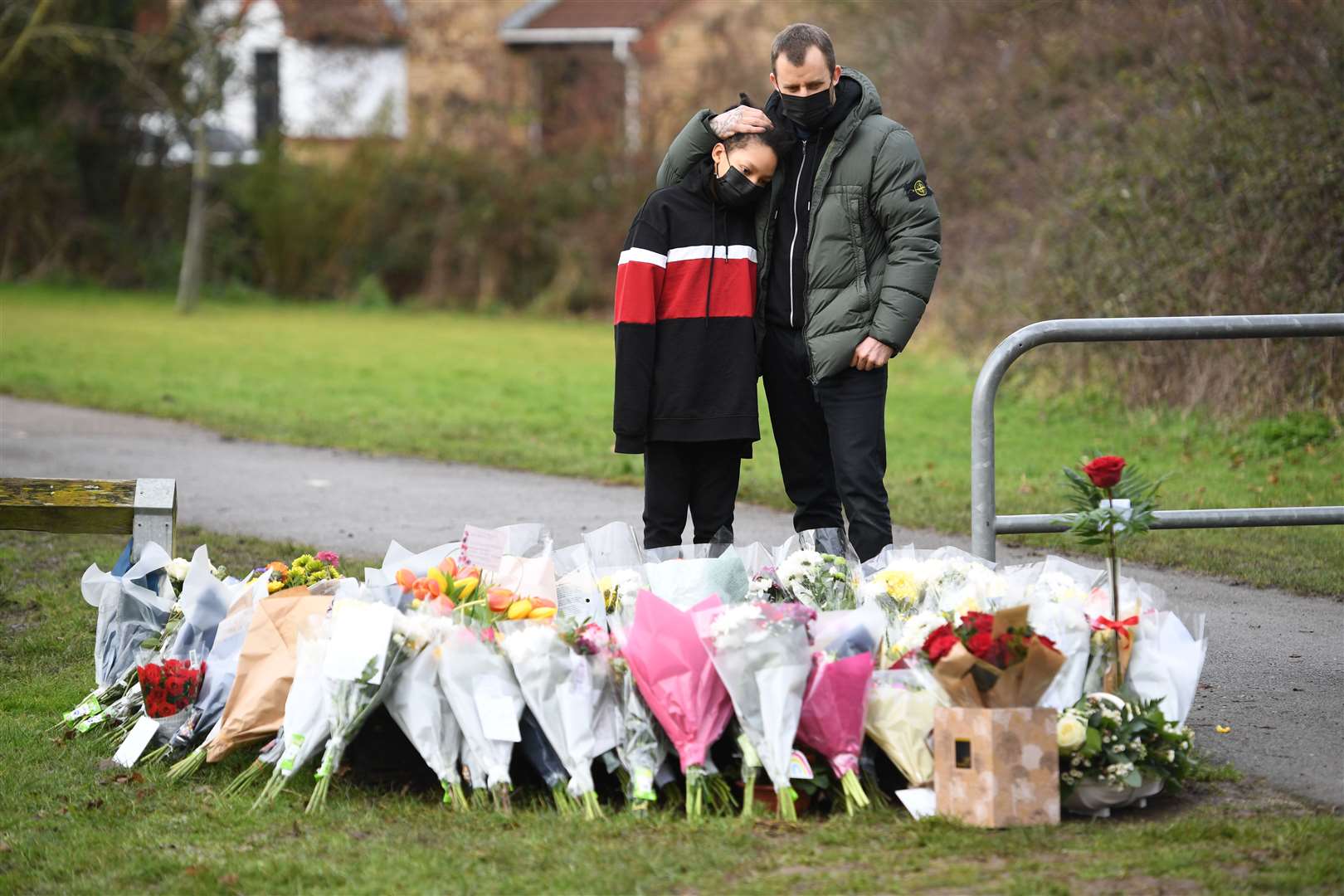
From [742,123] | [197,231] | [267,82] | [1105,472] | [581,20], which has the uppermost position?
[581,20]

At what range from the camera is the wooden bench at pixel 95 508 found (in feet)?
16.9

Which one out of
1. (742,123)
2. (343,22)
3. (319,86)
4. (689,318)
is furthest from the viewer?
(319,86)

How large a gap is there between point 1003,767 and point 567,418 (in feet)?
30.6

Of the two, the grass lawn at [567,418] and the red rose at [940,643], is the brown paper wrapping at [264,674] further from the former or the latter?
the grass lawn at [567,418]

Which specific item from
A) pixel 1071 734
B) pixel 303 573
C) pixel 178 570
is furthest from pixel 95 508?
pixel 1071 734

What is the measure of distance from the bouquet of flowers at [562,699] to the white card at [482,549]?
0.74 m

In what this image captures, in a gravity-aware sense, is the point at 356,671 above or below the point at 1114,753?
above

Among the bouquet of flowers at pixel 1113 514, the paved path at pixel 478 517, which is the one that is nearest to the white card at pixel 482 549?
the bouquet of flowers at pixel 1113 514

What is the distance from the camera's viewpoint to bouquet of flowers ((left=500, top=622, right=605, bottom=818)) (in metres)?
3.74

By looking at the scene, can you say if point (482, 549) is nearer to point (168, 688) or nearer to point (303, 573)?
point (303, 573)

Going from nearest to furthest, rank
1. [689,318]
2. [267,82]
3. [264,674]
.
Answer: [264,674]
[689,318]
[267,82]

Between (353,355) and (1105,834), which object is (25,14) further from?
(1105,834)

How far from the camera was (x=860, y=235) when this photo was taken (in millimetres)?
4930

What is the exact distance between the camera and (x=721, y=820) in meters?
3.63
